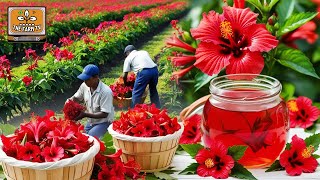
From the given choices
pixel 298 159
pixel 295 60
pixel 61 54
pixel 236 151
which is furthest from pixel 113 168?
pixel 61 54

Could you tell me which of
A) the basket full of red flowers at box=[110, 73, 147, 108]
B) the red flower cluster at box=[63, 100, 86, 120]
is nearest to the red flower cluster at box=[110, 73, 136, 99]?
the basket full of red flowers at box=[110, 73, 147, 108]

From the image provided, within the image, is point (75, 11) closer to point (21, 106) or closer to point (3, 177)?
point (21, 106)

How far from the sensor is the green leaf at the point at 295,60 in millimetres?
1003

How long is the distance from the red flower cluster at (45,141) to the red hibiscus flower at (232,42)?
0.24 meters

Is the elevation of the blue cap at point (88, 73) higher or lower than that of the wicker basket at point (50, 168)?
lower

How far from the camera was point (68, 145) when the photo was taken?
752 mm

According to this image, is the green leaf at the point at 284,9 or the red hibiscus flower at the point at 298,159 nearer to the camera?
the red hibiscus flower at the point at 298,159

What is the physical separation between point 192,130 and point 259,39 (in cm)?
19

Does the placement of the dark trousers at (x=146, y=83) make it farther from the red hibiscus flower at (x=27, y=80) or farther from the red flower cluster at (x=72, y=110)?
the red flower cluster at (x=72, y=110)

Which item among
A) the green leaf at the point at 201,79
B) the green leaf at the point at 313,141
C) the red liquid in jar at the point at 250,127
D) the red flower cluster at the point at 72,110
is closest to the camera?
the red liquid in jar at the point at 250,127

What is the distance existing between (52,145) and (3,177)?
0.14 m

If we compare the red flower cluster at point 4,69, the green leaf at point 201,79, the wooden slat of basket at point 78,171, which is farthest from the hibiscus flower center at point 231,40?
the red flower cluster at point 4,69

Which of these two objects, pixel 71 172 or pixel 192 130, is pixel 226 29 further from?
pixel 71 172

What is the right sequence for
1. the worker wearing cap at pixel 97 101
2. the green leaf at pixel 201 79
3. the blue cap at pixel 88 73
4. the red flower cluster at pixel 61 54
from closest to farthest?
1. the green leaf at pixel 201 79
2. the blue cap at pixel 88 73
3. the worker wearing cap at pixel 97 101
4. the red flower cluster at pixel 61 54
